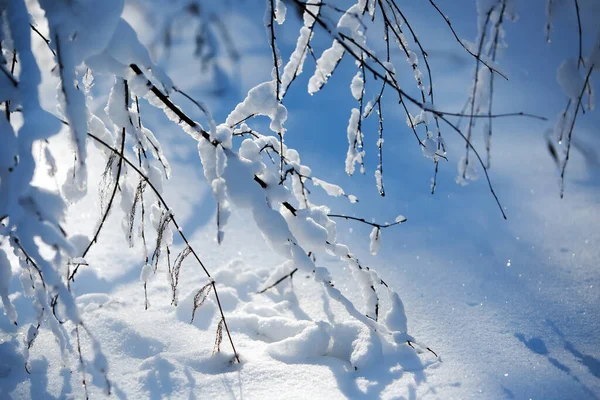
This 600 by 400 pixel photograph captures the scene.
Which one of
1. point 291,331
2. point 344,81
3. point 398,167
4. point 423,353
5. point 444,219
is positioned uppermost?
point 344,81

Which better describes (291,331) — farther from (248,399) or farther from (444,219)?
(444,219)

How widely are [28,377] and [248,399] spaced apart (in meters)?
0.80

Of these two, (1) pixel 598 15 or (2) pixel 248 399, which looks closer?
(1) pixel 598 15

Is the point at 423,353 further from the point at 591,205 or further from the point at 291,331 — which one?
the point at 591,205

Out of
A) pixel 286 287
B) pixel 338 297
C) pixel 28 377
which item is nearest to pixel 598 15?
pixel 338 297

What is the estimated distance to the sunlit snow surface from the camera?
1315mm

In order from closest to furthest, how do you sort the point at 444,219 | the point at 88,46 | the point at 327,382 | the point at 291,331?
the point at 88,46 < the point at 327,382 < the point at 291,331 < the point at 444,219

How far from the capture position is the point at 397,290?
1.94 meters

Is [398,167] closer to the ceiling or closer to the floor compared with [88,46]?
closer to the ceiling

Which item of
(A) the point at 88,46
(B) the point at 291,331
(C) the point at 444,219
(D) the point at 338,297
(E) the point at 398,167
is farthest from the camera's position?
(E) the point at 398,167

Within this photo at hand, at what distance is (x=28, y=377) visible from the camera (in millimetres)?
1354

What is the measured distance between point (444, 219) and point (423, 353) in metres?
1.27

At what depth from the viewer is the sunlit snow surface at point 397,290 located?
132 centimetres

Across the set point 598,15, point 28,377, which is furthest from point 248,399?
point 598,15
